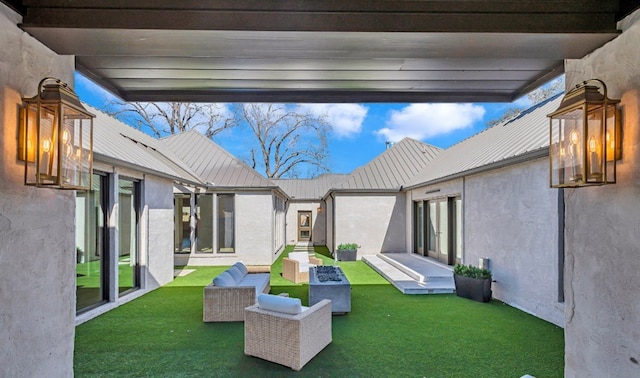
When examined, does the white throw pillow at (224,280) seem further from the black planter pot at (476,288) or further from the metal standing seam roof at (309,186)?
the metal standing seam roof at (309,186)

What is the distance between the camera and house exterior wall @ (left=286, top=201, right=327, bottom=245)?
21.1 meters

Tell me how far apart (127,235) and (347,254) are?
26.5 ft

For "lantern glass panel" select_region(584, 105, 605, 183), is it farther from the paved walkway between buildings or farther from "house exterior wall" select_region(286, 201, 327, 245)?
"house exterior wall" select_region(286, 201, 327, 245)

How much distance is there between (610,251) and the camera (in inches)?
78.5

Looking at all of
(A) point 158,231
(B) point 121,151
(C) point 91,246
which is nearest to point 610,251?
(C) point 91,246

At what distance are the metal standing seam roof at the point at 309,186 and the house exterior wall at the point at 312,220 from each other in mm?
470

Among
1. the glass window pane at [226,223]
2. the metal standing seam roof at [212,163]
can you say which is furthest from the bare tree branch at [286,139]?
the glass window pane at [226,223]

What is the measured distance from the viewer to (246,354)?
460cm

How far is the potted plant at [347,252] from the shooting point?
13.7 m

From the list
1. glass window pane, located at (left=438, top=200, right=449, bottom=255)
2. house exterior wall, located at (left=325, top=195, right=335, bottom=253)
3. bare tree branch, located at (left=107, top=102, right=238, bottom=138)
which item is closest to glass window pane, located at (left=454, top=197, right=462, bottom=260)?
glass window pane, located at (left=438, top=200, right=449, bottom=255)

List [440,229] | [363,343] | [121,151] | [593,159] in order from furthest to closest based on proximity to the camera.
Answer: [440,229]
[121,151]
[363,343]
[593,159]

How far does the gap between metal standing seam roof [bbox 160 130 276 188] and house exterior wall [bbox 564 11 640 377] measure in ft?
36.6

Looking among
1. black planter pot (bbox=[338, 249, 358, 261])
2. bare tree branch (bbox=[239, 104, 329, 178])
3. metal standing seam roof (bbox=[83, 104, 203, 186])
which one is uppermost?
bare tree branch (bbox=[239, 104, 329, 178])

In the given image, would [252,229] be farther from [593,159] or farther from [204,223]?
[593,159]
